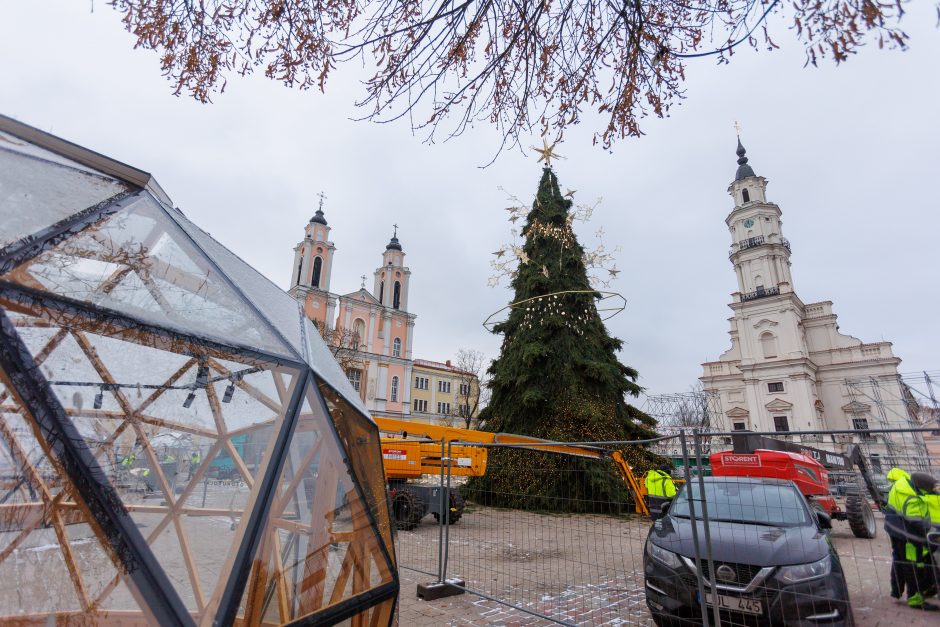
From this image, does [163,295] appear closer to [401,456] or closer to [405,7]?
[405,7]

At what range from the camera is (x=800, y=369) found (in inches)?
1528

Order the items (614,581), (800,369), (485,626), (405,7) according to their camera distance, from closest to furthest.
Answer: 1. (405,7)
2. (485,626)
3. (614,581)
4. (800,369)

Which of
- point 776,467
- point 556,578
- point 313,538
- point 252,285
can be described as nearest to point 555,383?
point 776,467

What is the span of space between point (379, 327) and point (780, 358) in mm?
37780

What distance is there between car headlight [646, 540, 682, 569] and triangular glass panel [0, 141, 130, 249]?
15.7 ft

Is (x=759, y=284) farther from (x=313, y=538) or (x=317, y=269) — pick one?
(x=313, y=538)

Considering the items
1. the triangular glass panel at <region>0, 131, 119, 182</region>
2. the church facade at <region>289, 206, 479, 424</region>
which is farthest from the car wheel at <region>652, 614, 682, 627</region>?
the church facade at <region>289, 206, 479, 424</region>

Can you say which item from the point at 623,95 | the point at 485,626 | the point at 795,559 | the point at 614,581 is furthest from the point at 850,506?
the point at 623,95

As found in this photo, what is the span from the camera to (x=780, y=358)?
40312 mm

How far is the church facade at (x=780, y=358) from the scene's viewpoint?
3841 centimetres

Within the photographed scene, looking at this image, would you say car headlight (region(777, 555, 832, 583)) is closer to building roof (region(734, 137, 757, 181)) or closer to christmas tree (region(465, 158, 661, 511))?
christmas tree (region(465, 158, 661, 511))

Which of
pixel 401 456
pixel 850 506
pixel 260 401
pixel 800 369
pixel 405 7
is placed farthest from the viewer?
pixel 800 369

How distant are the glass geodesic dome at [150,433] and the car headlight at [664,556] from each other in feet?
8.65

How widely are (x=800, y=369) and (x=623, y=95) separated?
45132mm
